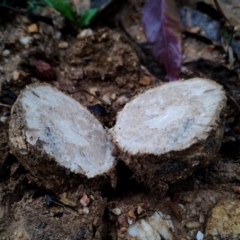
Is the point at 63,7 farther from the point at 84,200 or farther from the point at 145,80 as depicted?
the point at 84,200

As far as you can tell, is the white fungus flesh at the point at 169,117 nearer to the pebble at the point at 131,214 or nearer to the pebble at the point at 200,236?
the pebble at the point at 131,214

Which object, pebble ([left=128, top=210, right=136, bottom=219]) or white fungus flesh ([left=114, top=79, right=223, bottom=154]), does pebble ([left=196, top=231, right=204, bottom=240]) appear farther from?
white fungus flesh ([left=114, top=79, right=223, bottom=154])

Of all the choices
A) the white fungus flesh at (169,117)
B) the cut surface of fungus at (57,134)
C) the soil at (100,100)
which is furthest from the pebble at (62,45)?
the white fungus flesh at (169,117)

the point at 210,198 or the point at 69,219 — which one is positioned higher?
the point at 69,219

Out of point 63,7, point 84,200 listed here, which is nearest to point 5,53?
point 63,7

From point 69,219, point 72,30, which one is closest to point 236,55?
point 72,30

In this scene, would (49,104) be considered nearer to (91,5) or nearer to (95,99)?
(95,99)
